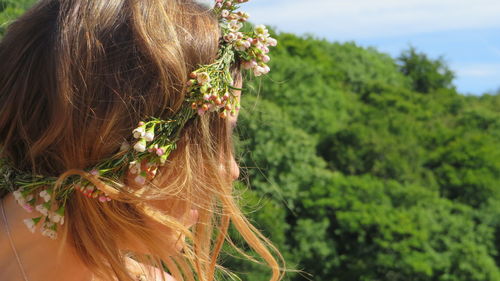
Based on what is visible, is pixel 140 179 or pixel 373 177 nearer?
pixel 140 179

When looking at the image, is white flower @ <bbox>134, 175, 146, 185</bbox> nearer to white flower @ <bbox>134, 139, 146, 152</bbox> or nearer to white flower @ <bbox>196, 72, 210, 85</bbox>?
white flower @ <bbox>134, 139, 146, 152</bbox>

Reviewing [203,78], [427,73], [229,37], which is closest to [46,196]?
[203,78]

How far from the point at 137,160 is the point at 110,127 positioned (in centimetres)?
10

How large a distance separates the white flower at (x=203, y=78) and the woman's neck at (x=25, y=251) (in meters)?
0.55

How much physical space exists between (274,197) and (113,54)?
14.0ft

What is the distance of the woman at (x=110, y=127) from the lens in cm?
153

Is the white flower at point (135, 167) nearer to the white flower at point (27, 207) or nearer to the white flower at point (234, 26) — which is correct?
the white flower at point (27, 207)

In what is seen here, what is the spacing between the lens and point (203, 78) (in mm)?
1596

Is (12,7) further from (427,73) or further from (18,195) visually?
(427,73)

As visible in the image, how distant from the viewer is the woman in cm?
153

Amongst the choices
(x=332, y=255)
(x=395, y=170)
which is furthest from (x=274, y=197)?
(x=395, y=170)

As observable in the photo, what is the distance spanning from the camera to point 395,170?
6.71 m

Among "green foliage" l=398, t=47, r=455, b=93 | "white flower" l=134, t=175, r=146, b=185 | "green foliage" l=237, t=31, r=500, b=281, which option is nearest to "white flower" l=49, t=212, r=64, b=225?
"white flower" l=134, t=175, r=146, b=185

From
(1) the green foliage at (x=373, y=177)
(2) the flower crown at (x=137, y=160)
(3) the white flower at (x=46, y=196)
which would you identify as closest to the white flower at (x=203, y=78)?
(2) the flower crown at (x=137, y=160)
